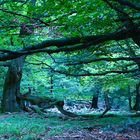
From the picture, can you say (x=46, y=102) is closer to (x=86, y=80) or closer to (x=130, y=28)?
(x=86, y=80)

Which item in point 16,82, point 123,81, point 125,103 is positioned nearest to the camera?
point 123,81

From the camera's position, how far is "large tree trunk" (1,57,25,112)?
57.7 feet

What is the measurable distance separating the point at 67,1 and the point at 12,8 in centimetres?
149

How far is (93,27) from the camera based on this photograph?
8.08 meters

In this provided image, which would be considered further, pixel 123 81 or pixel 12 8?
pixel 123 81

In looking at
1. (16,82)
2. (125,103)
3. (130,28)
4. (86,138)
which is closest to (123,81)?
(16,82)

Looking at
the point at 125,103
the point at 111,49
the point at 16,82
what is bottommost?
the point at 125,103

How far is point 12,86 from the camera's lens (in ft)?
58.3

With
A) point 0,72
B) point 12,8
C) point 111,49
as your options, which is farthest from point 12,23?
point 0,72

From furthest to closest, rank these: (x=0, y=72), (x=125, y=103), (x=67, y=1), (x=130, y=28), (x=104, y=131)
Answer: (x=125, y=103), (x=0, y=72), (x=104, y=131), (x=130, y=28), (x=67, y=1)

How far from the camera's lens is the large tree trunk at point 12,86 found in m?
17.6

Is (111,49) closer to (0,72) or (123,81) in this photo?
(123,81)

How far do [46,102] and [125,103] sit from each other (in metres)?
20.5

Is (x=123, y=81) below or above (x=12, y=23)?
below
